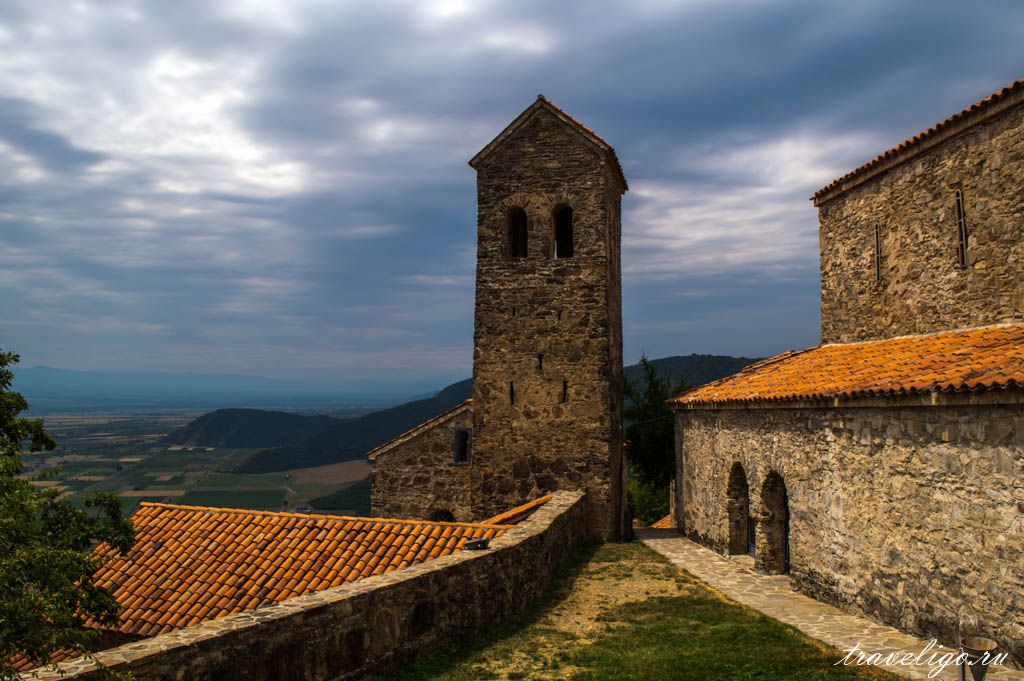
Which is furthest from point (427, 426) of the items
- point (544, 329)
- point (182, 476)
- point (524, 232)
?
point (182, 476)

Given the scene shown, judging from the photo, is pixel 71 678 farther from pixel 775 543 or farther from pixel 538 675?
pixel 775 543

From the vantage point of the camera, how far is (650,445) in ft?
108

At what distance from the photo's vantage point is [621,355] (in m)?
19.4

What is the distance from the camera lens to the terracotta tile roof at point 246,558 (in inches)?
367

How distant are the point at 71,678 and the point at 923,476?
9266 mm

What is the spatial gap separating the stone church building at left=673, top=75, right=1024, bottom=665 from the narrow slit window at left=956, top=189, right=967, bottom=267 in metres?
0.03

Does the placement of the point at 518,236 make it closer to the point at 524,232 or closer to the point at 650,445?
the point at 524,232

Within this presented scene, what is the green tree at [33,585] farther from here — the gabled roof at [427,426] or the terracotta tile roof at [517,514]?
the gabled roof at [427,426]

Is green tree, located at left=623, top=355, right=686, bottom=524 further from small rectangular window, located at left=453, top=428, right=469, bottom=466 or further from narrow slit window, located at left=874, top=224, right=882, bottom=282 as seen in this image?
narrow slit window, located at left=874, top=224, right=882, bottom=282

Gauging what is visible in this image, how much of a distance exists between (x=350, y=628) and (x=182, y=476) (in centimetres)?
9758

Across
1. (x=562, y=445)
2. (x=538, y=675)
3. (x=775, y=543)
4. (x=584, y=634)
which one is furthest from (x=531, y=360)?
(x=538, y=675)

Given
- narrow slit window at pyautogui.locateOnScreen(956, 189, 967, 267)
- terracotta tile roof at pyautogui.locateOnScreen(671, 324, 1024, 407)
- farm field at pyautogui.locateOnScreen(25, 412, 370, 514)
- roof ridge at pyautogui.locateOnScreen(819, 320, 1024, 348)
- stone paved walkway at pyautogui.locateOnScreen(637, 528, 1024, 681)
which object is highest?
narrow slit window at pyautogui.locateOnScreen(956, 189, 967, 267)

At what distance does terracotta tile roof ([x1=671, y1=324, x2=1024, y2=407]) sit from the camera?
7.89m

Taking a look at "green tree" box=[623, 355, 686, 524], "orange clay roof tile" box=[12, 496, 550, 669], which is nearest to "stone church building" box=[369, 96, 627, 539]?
"orange clay roof tile" box=[12, 496, 550, 669]
